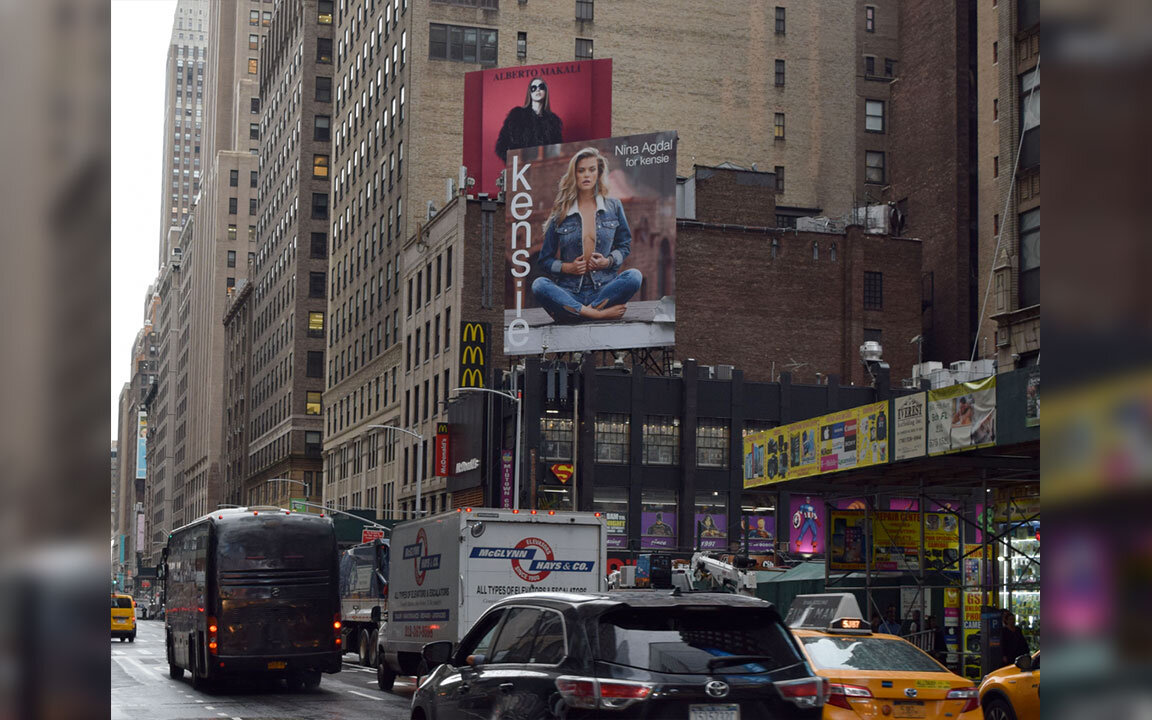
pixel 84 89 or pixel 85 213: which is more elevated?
pixel 84 89

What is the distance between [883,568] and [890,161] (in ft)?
211

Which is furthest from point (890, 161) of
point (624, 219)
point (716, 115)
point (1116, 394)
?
point (1116, 394)

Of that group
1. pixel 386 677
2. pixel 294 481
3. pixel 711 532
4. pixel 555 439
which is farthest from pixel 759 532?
pixel 294 481

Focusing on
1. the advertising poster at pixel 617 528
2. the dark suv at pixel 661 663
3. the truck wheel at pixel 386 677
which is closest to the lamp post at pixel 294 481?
the advertising poster at pixel 617 528

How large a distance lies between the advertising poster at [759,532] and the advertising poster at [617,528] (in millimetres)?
5902

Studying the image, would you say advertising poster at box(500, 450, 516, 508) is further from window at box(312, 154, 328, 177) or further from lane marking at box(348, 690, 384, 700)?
window at box(312, 154, 328, 177)

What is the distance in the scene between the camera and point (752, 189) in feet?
272

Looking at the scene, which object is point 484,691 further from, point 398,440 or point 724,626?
point 398,440

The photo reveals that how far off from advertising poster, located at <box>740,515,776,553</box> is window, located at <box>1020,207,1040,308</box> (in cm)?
3194

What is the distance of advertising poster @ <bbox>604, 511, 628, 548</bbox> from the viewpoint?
6750cm

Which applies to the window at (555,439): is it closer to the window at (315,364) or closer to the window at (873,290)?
the window at (873,290)

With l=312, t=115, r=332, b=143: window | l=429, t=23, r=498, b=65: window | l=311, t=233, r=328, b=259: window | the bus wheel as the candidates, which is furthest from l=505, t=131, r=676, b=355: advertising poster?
l=312, t=115, r=332, b=143: window

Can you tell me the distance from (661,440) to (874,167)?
31.5 m

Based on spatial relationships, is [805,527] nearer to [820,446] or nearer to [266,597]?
[820,446]
